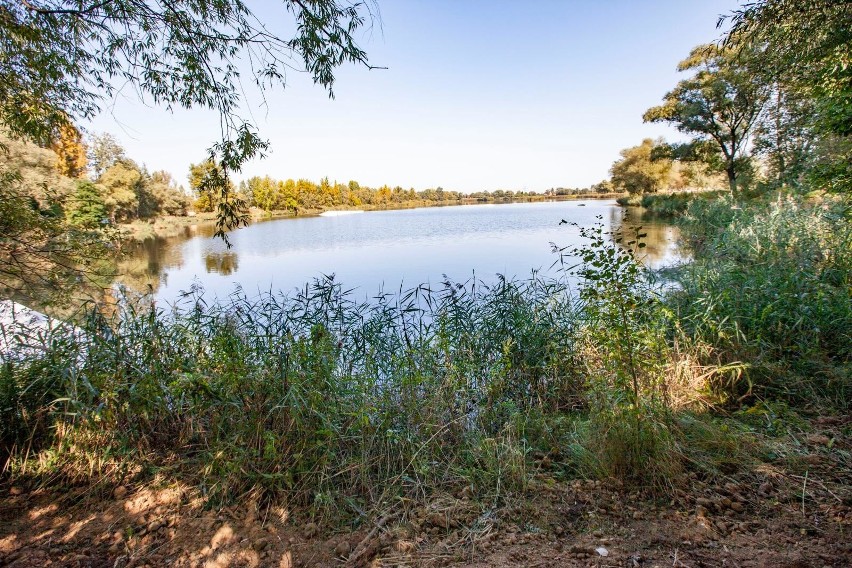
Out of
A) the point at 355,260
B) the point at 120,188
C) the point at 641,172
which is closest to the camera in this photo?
the point at 355,260

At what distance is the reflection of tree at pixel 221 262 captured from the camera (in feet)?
46.8

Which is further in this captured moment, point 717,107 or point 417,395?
point 717,107

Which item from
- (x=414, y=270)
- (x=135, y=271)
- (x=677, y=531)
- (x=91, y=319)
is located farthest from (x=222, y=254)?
(x=677, y=531)

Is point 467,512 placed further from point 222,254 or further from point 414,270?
point 222,254

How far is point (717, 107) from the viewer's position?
2005cm

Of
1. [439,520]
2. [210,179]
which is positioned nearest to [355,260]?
[210,179]

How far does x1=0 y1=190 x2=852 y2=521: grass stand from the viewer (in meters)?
2.65

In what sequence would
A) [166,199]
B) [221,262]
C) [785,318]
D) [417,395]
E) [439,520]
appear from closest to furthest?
[439,520] → [417,395] → [785,318] → [221,262] → [166,199]

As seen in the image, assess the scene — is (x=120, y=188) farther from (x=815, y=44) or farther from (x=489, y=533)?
(x=815, y=44)

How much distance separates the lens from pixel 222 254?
18.1 m

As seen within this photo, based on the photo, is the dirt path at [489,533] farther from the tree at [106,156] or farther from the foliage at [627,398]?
the tree at [106,156]

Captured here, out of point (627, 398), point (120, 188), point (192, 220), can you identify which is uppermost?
point (120, 188)

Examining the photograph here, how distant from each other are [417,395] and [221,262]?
1489cm

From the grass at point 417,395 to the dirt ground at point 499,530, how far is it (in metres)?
0.17
